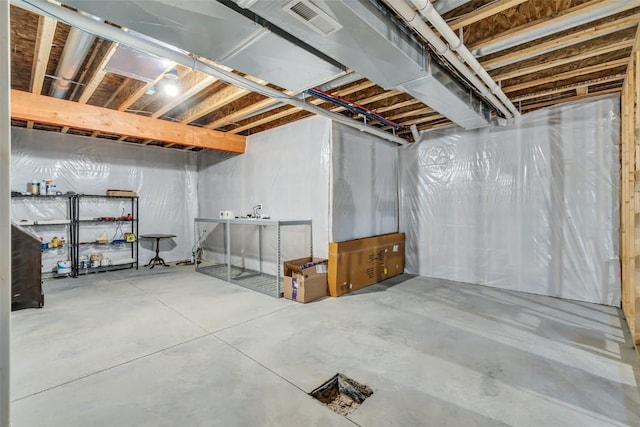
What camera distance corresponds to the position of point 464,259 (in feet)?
15.0

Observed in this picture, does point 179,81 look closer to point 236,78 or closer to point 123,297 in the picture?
point 236,78

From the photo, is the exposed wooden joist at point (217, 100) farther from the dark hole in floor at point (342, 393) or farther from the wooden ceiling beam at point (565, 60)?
the dark hole in floor at point (342, 393)

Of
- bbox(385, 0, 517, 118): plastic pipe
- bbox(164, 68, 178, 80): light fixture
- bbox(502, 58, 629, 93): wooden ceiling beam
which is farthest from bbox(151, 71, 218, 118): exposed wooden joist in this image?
bbox(502, 58, 629, 93): wooden ceiling beam

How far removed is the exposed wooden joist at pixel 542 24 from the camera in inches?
77.6

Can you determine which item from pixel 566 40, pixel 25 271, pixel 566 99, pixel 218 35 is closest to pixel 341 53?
pixel 218 35

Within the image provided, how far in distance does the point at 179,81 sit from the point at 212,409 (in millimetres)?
3349

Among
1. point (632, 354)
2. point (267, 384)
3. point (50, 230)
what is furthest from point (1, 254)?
point (50, 230)

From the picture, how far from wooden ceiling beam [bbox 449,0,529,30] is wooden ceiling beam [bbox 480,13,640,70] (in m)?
0.63

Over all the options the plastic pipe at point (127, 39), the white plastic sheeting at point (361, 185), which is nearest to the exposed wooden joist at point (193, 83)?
the plastic pipe at point (127, 39)

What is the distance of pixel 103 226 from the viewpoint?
5582mm

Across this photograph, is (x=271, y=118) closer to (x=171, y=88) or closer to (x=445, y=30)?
(x=171, y=88)

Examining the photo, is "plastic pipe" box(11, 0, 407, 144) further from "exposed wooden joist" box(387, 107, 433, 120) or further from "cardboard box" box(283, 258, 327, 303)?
"cardboard box" box(283, 258, 327, 303)

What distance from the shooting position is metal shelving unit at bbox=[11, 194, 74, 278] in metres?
4.79

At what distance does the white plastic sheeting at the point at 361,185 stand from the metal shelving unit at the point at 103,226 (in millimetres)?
4174
